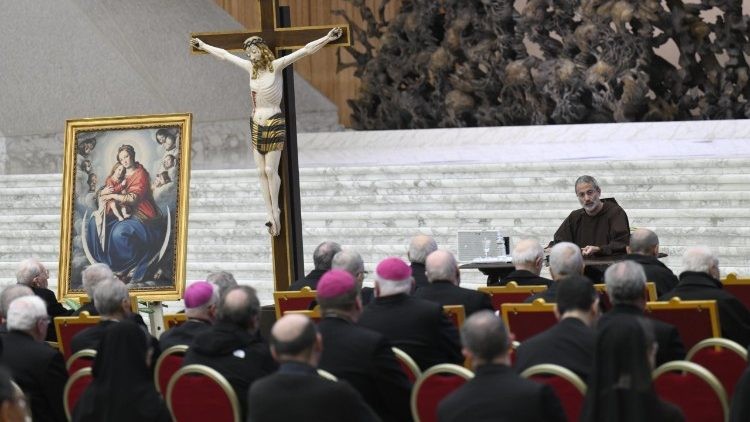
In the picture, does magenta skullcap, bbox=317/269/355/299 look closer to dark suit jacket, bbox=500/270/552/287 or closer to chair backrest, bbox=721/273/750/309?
dark suit jacket, bbox=500/270/552/287

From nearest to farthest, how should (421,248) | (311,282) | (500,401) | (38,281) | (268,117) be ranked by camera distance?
(500,401), (421,248), (311,282), (38,281), (268,117)

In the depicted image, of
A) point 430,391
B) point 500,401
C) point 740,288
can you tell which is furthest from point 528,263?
point 500,401

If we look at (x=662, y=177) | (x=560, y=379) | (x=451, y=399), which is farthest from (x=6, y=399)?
(x=662, y=177)

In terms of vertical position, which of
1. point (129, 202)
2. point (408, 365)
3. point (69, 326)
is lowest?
point (408, 365)

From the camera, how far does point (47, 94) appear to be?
17.6 metres

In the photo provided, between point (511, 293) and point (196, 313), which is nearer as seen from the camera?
point (196, 313)

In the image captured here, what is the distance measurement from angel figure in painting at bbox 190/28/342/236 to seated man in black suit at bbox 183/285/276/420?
479 cm

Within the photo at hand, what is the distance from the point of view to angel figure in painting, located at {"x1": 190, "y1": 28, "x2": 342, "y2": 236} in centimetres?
1045

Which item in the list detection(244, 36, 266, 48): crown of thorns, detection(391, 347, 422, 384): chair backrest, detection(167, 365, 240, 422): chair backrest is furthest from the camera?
detection(244, 36, 266, 48): crown of thorns

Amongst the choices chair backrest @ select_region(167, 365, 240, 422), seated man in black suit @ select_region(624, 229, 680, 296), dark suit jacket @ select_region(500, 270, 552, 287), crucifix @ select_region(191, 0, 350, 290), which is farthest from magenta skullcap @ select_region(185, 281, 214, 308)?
crucifix @ select_region(191, 0, 350, 290)

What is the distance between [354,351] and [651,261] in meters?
2.92

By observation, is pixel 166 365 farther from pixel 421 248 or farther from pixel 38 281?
pixel 38 281

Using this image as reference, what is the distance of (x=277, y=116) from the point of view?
10508 millimetres

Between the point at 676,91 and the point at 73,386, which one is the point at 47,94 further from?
the point at 73,386
